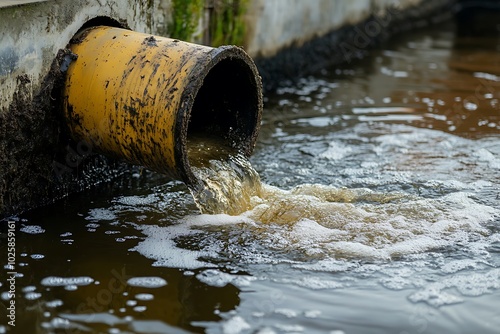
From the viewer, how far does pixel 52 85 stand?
4785 millimetres

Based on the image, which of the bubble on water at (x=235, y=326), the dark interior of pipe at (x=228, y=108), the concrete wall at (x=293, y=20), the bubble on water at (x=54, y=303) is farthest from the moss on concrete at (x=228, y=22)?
the bubble on water at (x=235, y=326)

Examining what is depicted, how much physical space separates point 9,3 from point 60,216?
1.31 m

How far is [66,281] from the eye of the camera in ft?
12.9

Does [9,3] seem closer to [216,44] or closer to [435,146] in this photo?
[216,44]

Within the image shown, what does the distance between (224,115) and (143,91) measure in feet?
3.02

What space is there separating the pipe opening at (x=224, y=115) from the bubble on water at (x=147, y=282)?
3.71 feet

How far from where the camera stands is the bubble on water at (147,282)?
3.93 metres

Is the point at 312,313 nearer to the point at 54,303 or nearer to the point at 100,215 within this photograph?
the point at 54,303

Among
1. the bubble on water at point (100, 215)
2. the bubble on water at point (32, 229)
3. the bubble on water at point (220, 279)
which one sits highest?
the bubble on water at point (100, 215)

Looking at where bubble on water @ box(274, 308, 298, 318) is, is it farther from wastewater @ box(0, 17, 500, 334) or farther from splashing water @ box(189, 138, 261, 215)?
splashing water @ box(189, 138, 261, 215)

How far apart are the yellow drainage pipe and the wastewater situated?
0.44 m

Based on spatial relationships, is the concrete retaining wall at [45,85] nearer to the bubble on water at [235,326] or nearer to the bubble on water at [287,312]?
the bubble on water at [235,326]

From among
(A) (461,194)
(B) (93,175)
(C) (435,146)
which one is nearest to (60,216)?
(B) (93,175)

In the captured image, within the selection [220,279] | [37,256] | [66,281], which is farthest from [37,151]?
[220,279]
